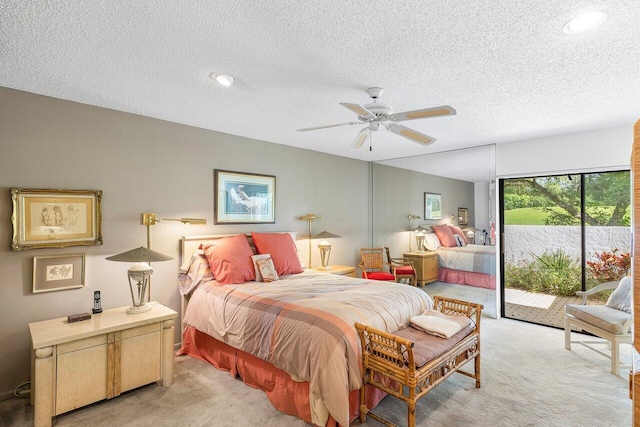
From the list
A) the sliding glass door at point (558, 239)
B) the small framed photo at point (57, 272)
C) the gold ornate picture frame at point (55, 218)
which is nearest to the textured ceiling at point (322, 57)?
the gold ornate picture frame at point (55, 218)

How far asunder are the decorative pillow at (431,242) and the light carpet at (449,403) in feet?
7.86

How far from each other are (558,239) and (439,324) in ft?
9.73

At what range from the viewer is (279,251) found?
3.79m

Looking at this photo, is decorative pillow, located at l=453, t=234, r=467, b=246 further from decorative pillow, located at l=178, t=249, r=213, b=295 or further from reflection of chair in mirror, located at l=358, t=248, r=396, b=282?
decorative pillow, located at l=178, t=249, r=213, b=295

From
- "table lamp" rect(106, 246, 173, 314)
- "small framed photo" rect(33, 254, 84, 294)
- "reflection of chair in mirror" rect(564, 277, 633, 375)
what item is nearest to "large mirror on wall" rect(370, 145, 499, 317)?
"reflection of chair in mirror" rect(564, 277, 633, 375)

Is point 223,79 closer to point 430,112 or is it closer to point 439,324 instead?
point 430,112

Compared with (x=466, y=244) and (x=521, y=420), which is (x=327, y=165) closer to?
(x=466, y=244)

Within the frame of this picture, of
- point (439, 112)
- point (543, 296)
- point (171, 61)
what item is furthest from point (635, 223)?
point (543, 296)

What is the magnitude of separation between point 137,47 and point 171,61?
22cm

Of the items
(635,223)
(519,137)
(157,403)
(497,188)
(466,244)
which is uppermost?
(519,137)

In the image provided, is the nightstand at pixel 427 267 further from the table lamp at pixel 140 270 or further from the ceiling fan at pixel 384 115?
the table lamp at pixel 140 270

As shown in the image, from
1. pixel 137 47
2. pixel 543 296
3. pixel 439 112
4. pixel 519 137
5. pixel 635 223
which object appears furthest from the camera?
pixel 543 296

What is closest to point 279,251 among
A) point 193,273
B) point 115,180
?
point 193,273

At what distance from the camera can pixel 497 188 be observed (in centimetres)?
454
